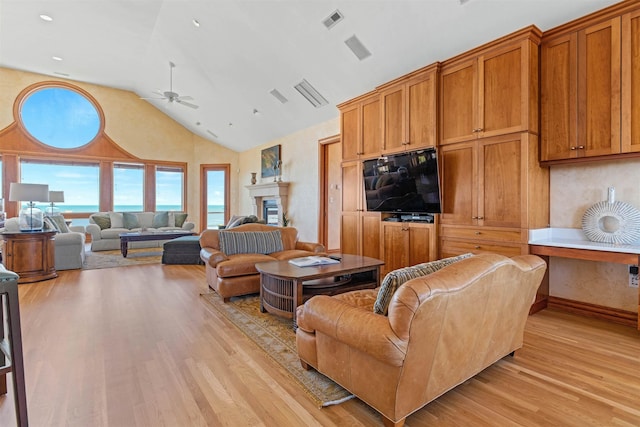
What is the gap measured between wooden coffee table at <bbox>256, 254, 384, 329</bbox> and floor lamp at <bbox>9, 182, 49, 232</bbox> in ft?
12.8

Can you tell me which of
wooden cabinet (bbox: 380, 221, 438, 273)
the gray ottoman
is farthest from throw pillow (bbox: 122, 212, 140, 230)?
wooden cabinet (bbox: 380, 221, 438, 273)

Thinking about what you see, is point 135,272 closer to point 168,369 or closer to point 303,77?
point 168,369

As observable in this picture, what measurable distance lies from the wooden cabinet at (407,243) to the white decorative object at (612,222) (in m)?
1.45

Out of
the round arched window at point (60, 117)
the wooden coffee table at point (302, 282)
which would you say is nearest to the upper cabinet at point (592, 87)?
the wooden coffee table at point (302, 282)

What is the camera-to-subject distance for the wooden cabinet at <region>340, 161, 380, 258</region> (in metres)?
4.63

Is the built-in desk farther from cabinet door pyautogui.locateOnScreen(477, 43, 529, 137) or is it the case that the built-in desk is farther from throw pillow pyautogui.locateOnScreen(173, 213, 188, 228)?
throw pillow pyautogui.locateOnScreen(173, 213, 188, 228)

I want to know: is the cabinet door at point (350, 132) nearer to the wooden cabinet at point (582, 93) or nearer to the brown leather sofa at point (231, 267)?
the brown leather sofa at point (231, 267)

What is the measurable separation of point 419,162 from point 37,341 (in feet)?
13.3

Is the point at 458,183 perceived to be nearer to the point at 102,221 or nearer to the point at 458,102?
the point at 458,102

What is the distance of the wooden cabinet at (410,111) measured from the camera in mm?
3785

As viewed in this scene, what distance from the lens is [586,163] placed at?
10.4 feet

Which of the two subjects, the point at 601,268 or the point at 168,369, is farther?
the point at 601,268

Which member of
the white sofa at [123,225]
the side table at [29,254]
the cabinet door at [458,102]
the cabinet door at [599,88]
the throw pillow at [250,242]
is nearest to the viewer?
the cabinet door at [599,88]

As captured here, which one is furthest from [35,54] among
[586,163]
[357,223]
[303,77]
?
[586,163]
